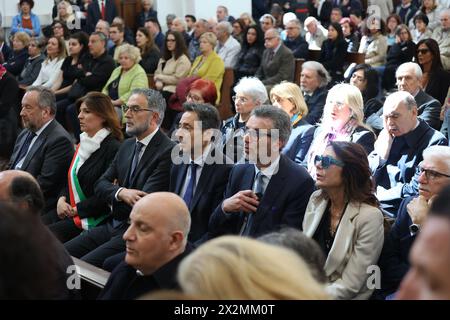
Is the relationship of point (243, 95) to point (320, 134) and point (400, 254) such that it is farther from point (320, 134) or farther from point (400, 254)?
point (400, 254)

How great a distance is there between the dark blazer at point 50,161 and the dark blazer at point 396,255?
96.2 inches

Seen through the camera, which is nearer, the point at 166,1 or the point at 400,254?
the point at 400,254

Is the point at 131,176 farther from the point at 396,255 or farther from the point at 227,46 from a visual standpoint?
the point at 227,46

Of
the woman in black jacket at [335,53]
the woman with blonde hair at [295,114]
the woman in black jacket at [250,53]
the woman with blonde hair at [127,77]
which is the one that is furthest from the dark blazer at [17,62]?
the woman with blonde hair at [295,114]

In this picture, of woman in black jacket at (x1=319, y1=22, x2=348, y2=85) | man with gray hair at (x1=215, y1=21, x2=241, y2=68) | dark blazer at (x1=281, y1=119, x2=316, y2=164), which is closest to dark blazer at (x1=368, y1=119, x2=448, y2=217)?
dark blazer at (x1=281, y1=119, x2=316, y2=164)

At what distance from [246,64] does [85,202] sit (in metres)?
5.29

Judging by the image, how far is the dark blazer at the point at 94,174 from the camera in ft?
15.4

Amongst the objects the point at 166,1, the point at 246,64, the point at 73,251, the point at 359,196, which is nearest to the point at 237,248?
the point at 359,196

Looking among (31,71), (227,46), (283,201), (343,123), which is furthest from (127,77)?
(283,201)

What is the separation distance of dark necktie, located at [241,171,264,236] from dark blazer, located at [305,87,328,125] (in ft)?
8.07

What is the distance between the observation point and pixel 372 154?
4922 millimetres

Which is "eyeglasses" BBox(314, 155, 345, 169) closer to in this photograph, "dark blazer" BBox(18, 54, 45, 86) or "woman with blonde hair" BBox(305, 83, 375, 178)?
"woman with blonde hair" BBox(305, 83, 375, 178)

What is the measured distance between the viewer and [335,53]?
9375 mm

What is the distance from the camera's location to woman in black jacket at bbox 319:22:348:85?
922 centimetres
